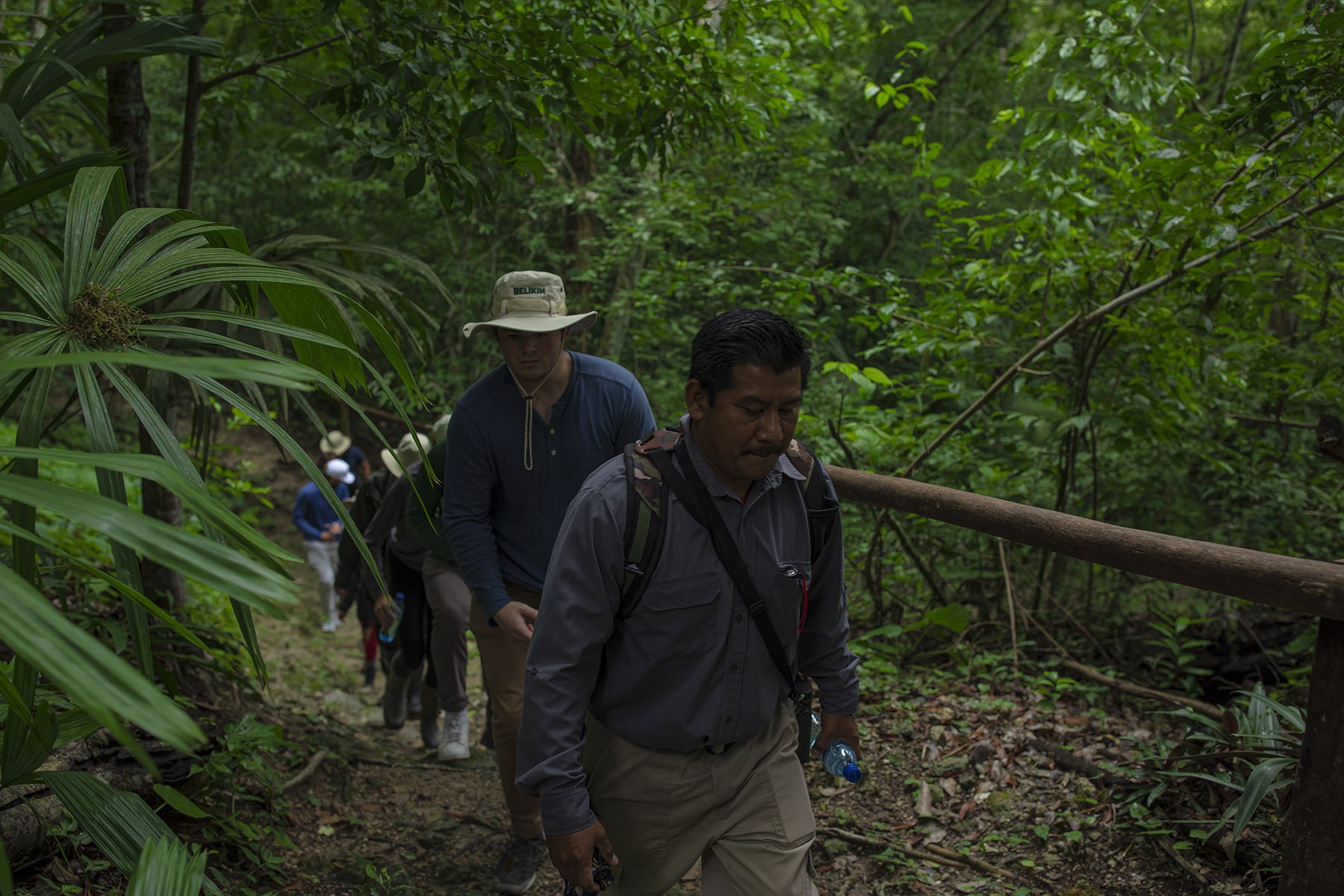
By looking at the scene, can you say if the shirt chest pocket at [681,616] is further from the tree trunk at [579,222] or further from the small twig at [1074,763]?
the tree trunk at [579,222]

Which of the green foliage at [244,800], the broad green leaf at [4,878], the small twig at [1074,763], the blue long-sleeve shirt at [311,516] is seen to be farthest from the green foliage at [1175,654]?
the blue long-sleeve shirt at [311,516]

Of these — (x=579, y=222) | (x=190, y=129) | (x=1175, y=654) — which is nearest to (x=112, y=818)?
(x=190, y=129)

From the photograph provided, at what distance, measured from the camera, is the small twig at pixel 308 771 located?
4.48 meters

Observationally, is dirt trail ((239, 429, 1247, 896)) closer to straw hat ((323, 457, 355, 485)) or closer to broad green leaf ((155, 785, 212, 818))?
broad green leaf ((155, 785, 212, 818))

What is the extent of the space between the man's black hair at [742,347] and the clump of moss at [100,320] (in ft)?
3.76

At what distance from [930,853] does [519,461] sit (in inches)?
82.8

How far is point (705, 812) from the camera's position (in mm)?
2535

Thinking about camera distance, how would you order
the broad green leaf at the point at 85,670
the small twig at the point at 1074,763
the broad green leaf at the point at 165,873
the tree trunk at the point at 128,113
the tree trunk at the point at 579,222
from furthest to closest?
the tree trunk at the point at 579,222, the tree trunk at the point at 128,113, the small twig at the point at 1074,763, the broad green leaf at the point at 165,873, the broad green leaf at the point at 85,670

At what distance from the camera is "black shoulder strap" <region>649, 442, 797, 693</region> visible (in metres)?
2.40

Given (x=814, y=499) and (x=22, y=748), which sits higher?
(x=814, y=499)

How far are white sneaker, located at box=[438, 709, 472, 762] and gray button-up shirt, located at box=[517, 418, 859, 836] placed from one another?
3450 mm

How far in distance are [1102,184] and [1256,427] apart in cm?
204

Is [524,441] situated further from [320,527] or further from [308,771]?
[320,527]

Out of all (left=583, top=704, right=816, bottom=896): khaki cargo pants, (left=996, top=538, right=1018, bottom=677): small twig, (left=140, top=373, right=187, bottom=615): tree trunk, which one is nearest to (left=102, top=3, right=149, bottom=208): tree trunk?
(left=140, top=373, right=187, bottom=615): tree trunk
